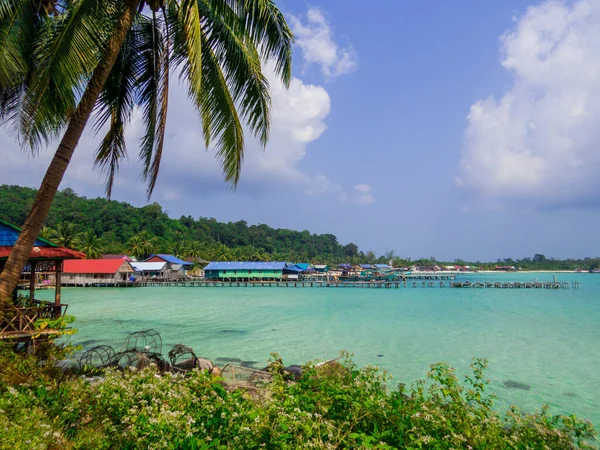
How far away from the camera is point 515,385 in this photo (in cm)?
1050

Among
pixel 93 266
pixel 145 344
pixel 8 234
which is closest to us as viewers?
pixel 8 234

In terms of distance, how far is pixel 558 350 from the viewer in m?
15.2

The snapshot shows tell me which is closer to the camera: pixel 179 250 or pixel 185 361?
pixel 185 361

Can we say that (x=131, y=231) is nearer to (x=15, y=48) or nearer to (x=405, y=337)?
(x=405, y=337)

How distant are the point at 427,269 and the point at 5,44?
394 feet

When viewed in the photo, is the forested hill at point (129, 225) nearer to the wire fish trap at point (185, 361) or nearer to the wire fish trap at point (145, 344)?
the wire fish trap at point (145, 344)

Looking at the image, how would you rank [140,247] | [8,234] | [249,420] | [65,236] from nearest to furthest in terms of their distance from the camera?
[249,420], [8,234], [65,236], [140,247]

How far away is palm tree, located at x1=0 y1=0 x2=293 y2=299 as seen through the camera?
14.0ft

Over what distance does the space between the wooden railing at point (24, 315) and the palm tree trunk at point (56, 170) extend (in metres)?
2.86

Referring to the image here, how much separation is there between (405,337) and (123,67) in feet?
51.0

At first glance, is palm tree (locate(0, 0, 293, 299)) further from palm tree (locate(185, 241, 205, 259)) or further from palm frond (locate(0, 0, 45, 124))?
palm tree (locate(185, 241, 205, 259))

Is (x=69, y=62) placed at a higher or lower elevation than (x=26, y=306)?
higher

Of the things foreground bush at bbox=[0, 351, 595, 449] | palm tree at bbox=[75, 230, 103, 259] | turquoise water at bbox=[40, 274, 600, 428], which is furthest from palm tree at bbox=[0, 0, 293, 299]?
palm tree at bbox=[75, 230, 103, 259]

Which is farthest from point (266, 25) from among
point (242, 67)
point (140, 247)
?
point (140, 247)
